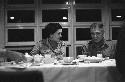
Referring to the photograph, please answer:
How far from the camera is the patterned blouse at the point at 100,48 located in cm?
365

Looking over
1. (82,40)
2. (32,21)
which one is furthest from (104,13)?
(32,21)

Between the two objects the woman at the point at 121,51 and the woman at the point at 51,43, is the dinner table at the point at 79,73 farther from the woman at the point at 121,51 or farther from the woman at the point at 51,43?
the woman at the point at 51,43

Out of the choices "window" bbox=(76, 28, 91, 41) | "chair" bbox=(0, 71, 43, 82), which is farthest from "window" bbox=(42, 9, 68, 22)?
"chair" bbox=(0, 71, 43, 82)

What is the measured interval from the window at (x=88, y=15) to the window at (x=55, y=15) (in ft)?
0.90

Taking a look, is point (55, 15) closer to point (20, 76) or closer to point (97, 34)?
point (97, 34)

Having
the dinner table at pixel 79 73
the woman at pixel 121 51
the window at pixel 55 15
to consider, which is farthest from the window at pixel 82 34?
the woman at pixel 121 51

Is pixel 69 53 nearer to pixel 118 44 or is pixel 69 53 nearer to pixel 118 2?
pixel 118 2

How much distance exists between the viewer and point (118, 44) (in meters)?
1.92

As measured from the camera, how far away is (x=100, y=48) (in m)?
3.74

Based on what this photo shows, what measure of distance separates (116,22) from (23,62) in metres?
3.00

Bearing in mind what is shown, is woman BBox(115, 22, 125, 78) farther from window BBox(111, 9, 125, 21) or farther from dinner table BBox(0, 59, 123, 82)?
window BBox(111, 9, 125, 21)

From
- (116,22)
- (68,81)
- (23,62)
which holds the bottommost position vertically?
(68,81)

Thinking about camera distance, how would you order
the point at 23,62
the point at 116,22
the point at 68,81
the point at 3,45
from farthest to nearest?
the point at 116,22 → the point at 3,45 → the point at 23,62 → the point at 68,81

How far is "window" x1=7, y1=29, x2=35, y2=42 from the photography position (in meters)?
4.75
